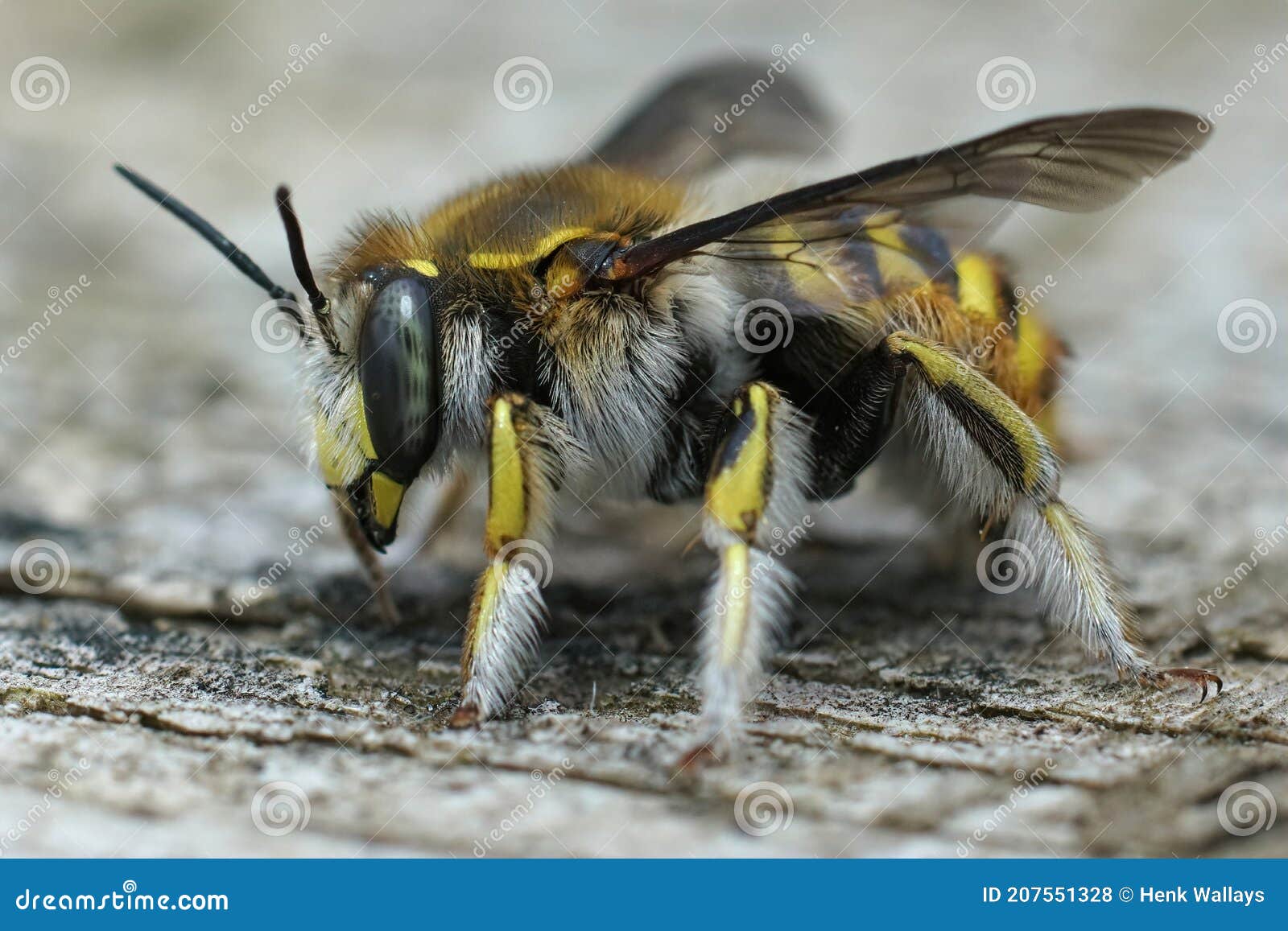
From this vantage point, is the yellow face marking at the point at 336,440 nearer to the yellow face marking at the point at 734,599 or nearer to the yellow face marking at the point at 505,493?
the yellow face marking at the point at 505,493

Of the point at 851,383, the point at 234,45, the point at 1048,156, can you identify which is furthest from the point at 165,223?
the point at 1048,156

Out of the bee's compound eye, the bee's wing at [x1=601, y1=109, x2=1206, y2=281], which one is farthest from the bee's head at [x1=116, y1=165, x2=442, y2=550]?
the bee's wing at [x1=601, y1=109, x2=1206, y2=281]

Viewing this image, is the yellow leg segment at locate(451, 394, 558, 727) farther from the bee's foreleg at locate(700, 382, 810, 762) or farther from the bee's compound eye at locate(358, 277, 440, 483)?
the bee's foreleg at locate(700, 382, 810, 762)

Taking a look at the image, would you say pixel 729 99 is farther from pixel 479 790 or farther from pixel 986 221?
pixel 479 790

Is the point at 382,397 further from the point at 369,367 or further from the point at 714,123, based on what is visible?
the point at 714,123

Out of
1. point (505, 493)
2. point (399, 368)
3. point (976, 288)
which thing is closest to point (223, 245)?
point (399, 368)

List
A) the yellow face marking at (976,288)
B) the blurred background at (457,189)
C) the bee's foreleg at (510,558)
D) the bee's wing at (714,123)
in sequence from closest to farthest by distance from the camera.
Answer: the bee's foreleg at (510,558), the yellow face marking at (976,288), the blurred background at (457,189), the bee's wing at (714,123)

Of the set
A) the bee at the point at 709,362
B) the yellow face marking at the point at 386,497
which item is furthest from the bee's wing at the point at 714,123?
the yellow face marking at the point at 386,497
